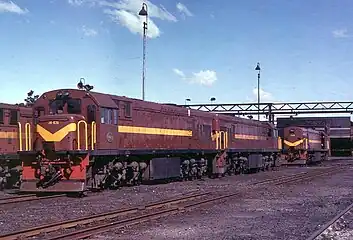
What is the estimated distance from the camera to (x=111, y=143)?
66.6 ft

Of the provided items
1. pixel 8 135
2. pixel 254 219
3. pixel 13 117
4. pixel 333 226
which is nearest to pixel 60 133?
pixel 8 135

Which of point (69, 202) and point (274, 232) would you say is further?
point (69, 202)

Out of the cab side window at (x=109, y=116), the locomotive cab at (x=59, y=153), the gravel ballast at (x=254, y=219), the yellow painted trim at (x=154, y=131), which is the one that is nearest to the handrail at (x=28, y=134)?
the locomotive cab at (x=59, y=153)

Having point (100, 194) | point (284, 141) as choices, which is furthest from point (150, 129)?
point (284, 141)

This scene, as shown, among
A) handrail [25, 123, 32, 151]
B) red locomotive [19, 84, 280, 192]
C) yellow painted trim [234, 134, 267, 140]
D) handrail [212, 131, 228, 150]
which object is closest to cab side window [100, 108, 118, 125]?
red locomotive [19, 84, 280, 192]

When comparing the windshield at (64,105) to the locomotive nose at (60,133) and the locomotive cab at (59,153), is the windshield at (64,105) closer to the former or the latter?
the locomotive cab at (59,153)

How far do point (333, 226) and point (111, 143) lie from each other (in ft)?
34.2

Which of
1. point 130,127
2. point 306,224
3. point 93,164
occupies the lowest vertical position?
point 306,224

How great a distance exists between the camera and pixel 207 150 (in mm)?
29156

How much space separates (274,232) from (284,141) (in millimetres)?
38200

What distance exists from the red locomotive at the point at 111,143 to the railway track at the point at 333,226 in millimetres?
8675

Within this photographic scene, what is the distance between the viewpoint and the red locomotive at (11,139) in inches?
858

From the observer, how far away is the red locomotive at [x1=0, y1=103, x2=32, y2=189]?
858 inches

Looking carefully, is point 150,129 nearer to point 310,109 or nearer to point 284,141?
point 284,141
